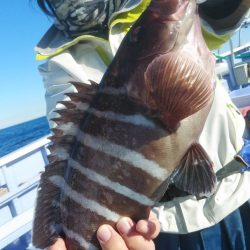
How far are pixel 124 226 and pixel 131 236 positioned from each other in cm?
7

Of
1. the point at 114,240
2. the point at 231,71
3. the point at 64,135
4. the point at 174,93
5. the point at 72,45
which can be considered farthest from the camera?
the point at 231,71

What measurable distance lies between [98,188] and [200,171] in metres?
0.44

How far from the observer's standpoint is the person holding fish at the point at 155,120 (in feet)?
4.63

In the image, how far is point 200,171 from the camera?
59.3 inches

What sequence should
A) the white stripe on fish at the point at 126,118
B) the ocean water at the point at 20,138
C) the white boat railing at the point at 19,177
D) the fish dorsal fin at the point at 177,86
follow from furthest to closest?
the ocean water at the point at 20,138 < the white boat railing at the point at 19,177 < the white stripe on fish at the point at 126,118 < the fish dorsal fin at the point at 177,86

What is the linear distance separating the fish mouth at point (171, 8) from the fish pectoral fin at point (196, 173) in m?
0.53

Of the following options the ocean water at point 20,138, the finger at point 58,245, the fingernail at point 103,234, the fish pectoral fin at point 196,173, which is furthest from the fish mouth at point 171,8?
the ocean water at point 20,138

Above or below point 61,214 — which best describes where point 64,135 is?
above

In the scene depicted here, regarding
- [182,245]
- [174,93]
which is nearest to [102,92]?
[174,93]

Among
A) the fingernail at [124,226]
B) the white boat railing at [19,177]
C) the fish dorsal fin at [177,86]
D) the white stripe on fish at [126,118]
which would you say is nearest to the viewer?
the fish dorsal fin at [177,86]

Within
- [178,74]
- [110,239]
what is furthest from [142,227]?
[178,74]

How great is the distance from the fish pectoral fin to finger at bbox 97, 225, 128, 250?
359mm

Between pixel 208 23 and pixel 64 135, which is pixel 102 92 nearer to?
pixel 64 135

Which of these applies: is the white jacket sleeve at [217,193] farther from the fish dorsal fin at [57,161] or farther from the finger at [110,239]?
the fish dorsal fin at [57,161]
